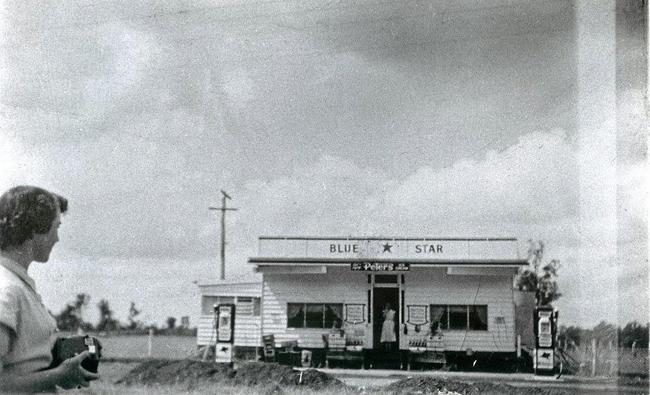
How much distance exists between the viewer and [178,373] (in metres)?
10.7

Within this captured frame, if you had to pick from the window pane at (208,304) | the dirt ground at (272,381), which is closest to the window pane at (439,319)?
the dirt ground at (272,381)

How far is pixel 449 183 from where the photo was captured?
30.5 feet

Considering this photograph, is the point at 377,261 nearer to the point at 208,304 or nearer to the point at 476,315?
the point at 476,315

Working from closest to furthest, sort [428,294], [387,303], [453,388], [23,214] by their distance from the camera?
1. [23,214]
2. [453,388]
3. [428,294]
4. [387,303]

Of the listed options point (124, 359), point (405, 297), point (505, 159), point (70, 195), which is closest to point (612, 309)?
point (505, 159)

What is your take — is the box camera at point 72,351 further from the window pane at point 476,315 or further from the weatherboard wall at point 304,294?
the window pane at point 476,315

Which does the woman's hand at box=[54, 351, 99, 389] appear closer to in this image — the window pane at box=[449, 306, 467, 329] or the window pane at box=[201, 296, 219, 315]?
the window pane at box=[449, 306, 467, 329]

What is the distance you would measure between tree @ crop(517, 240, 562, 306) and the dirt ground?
1.89m

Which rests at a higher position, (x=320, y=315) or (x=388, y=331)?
(x=320, y=315)

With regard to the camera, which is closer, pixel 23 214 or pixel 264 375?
pixel 23 214

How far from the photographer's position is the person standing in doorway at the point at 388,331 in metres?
12.9

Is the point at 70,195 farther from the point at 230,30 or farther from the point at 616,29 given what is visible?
the point at 616,29

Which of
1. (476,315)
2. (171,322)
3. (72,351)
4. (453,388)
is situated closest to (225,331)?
(171,322)

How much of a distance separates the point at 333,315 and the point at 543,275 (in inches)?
173
